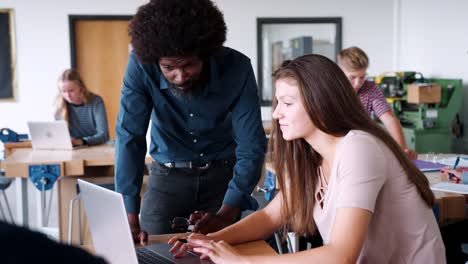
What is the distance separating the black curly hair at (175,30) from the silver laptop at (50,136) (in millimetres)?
2417

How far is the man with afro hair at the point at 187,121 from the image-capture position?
174 cm

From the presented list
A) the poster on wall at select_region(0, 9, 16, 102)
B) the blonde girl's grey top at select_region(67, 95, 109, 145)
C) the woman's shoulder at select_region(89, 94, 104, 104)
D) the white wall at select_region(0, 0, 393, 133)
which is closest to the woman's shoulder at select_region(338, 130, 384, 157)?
the blonde girl's grey top at select_region(67, 95, 109, 145)

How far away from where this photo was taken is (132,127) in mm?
1919

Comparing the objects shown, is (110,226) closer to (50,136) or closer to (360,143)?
(360,143)

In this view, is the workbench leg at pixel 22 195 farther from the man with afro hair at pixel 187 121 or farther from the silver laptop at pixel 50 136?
the man with afro hair at pixel 187 121

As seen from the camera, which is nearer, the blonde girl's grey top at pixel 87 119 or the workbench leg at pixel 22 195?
the workbench leg at pixel 22 195

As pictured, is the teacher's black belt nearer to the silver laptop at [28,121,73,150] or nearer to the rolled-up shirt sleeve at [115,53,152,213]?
the rolled-up shirt sleeve at [115,53,152,213]

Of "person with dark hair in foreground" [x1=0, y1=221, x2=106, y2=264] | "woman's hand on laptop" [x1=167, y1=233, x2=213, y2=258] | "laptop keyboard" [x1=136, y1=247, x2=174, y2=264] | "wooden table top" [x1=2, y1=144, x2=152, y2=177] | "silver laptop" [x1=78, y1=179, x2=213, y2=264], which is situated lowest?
"wooden table top" [x1=2, y1=144, x2=152, y2=177]

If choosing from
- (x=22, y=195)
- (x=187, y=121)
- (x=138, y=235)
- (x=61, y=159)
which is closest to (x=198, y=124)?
(x=187, y=121)

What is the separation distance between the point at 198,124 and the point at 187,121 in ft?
0.13

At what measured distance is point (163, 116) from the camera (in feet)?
6.61

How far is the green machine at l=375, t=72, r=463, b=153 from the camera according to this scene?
566 centimetres

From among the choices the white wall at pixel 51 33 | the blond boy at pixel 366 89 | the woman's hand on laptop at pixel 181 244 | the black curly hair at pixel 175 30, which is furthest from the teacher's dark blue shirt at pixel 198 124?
the white wall at pixel 51 33

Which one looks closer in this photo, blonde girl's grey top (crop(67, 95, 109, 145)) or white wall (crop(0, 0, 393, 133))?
blonde girl's grey top (crop(67, 95, 109, 145))
